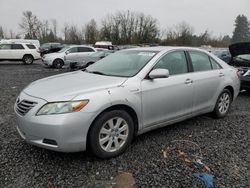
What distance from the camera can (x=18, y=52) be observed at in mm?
18391

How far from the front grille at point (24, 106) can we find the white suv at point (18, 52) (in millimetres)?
16743

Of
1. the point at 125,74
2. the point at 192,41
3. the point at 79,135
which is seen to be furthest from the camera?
the point at 192,41

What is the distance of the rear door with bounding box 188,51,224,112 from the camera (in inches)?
170

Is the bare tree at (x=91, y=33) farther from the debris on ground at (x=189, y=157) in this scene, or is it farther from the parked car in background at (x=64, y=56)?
the debris on ground at (x=189, y=157)

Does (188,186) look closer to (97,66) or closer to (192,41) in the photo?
(97,66)

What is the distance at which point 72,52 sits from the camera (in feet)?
53.0

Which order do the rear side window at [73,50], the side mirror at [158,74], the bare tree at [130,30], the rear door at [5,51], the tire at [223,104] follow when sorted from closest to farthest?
the side mirror at [158,74]
the tire at [223,104]
the rear side window at [73,50]
the rear door at [5,51]
the bare tree at [130,30]

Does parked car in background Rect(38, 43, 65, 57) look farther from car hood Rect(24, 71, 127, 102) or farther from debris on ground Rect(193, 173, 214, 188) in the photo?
debris on ground Rect(193, 173, 214, 188)

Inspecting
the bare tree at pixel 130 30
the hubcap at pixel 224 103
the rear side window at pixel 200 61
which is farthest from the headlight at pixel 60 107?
the bare tree at pixel 130 30

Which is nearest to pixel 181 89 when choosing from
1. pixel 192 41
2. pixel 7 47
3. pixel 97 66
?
pixel 97 66

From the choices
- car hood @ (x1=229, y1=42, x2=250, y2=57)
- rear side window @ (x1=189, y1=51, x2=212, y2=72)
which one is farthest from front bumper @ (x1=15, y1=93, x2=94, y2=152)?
car hood @ (x1=229, y1=42, x2=250, y2=57)

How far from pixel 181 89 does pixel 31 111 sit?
2.30 metres

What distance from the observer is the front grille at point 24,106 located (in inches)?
119

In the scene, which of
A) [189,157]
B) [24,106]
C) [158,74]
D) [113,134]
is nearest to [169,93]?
[158,74]
